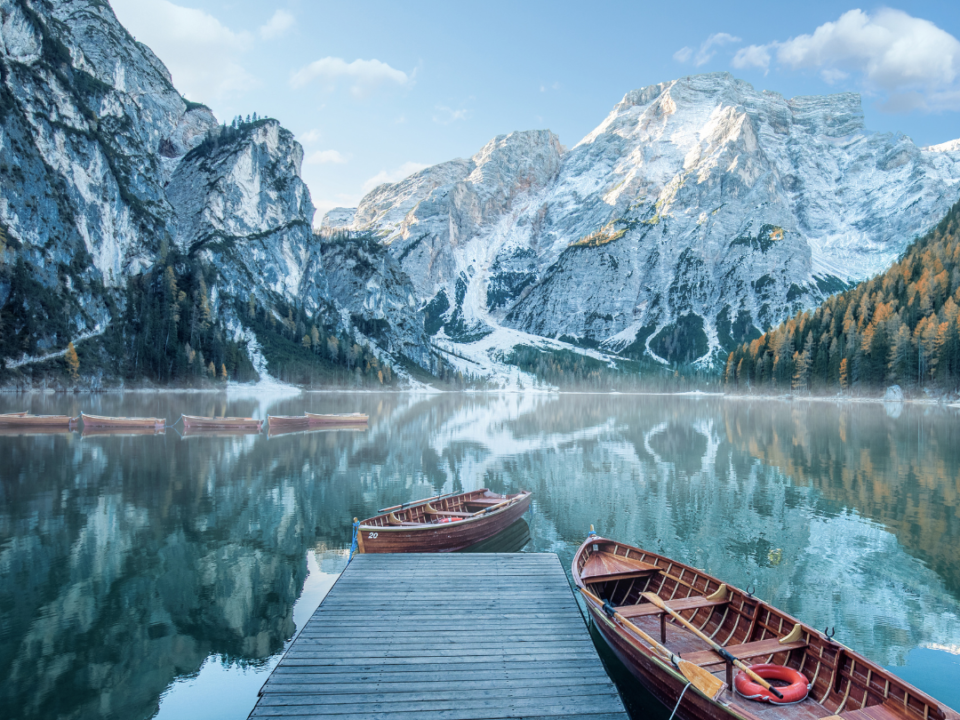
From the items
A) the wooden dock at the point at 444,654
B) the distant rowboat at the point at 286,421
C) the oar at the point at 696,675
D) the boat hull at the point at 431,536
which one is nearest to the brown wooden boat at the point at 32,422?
the distant rowboat at the point at 286,421

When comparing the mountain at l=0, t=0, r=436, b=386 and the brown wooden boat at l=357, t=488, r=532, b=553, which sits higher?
the mountain at l=0, t=0, r=436, b=386

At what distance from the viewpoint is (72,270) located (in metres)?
156

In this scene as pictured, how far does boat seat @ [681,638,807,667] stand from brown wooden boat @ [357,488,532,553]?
11266 mm

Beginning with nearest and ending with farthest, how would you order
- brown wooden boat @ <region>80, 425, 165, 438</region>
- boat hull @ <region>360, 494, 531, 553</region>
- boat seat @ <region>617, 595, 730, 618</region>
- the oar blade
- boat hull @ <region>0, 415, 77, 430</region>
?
the oar blade, boat seat @ <region>617, 595, 730, 618</region>, boat hull @ <region>360, 494, 531, 553</region>, brown wooden boat @ <region>80, 425, 165, 438</region>, boat hull @ <region>0, 415, 77, 430</region>

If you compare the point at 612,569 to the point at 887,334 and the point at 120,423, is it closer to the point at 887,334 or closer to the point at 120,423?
the point at 120,423

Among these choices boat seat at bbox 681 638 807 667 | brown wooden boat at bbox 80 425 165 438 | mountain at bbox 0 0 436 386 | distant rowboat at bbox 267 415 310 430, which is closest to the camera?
boat seat at bbox 681 638 807 667

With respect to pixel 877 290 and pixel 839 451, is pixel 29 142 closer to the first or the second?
pixel 839 451

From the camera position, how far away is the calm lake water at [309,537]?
13.9m

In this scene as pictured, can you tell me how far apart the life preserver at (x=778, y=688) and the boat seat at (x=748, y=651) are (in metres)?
0.30

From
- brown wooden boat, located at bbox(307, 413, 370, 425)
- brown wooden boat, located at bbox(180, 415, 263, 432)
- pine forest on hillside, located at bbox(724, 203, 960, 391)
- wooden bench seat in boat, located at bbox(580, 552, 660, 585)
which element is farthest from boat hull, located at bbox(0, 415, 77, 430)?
pine forest on hillside, located at bbox(724, 203, 960, 391)

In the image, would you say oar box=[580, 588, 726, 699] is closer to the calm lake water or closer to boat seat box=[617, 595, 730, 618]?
boat seat box=[617, 595, 730, 618]

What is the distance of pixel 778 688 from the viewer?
10203 mm

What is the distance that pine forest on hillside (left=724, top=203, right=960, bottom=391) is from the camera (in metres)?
107

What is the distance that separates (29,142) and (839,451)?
211154 millimetres
